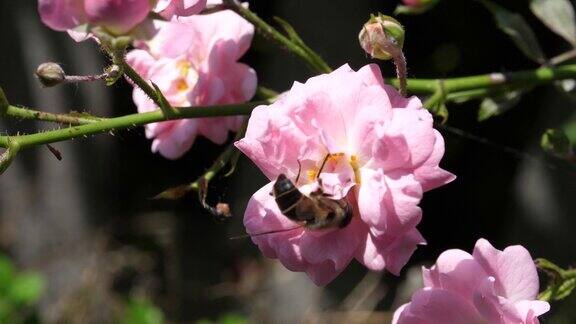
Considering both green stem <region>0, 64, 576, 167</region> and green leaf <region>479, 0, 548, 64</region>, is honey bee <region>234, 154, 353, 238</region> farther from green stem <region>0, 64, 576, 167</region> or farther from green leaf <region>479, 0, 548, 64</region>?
green leaf <region>479, 0, 548, 64</region>

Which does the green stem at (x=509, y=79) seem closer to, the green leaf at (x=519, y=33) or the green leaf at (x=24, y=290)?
the green leaf at (x=519, y=33)

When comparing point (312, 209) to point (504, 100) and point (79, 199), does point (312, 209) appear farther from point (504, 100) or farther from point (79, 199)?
point (79, 199)

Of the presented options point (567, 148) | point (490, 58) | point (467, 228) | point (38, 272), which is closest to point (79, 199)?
point (38, 272)

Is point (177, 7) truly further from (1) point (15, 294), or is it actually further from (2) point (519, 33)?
(1) point (15, 294)

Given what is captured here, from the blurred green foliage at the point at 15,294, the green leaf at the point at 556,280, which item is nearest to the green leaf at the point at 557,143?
the green leaf at the point at 556,280

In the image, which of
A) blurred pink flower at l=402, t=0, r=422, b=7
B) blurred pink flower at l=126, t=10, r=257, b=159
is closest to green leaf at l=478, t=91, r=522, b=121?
blurred pink flower at l=402, t=0, r=422, b=7
